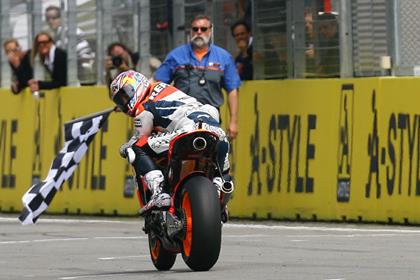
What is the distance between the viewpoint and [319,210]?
16.9 metres

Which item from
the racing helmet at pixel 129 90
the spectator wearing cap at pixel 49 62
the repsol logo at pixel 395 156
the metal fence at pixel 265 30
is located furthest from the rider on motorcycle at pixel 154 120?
the spectator wearing cap at pixel 49 62

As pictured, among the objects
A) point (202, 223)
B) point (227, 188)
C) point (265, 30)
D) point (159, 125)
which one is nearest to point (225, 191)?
point (227, 188)

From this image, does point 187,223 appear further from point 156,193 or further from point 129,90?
point 129,90

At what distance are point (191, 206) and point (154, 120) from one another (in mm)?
967

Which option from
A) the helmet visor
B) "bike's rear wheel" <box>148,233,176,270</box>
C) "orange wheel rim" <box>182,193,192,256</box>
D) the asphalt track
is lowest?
the asphalt track

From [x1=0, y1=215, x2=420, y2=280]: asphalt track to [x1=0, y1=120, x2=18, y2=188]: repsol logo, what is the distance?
2.94 metres

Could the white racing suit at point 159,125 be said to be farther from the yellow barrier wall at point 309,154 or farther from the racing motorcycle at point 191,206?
the yellow barrier wall at point 309,154

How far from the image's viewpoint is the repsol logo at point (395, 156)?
1594cm

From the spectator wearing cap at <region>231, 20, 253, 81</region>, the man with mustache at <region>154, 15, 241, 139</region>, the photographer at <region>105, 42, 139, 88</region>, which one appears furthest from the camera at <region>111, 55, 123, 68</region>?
the man with mustache at <region>154, 15, 241, 139</region>

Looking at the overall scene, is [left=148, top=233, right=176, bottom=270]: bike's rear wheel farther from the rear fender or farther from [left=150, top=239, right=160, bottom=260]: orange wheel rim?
the rear fender

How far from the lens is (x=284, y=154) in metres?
17.4

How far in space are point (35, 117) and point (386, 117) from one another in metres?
5.74

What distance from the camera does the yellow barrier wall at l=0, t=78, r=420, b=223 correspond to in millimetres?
16141

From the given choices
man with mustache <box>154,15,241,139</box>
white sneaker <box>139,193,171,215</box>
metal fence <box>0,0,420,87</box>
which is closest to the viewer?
white sneaker <box>139,193,171,215</box>
